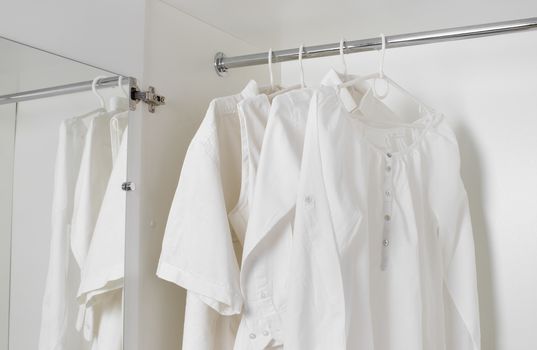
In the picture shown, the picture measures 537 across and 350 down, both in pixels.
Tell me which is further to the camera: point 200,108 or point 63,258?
point 200,108

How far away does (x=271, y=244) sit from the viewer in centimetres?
103

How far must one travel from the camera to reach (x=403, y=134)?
118 cm

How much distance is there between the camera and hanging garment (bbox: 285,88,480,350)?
3.06 ft

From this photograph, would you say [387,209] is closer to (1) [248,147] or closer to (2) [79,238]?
(1) [248,147]

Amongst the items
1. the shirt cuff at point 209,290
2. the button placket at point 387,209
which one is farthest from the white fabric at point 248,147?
the button placket at point 387,209

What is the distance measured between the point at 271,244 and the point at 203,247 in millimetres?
128

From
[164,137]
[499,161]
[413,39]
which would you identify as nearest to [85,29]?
[164,137]

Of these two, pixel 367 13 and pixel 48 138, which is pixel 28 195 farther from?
pixel 367 13

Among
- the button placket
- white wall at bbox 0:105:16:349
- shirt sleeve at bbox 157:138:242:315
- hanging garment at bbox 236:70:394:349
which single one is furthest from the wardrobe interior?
the button placket

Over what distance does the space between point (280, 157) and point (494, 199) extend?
0.74 m

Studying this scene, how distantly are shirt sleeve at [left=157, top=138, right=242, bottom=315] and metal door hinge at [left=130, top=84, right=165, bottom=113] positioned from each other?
0.15 m

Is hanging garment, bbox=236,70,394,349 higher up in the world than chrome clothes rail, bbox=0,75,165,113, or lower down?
lower down

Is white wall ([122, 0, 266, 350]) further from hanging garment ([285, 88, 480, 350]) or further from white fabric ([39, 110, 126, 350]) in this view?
hanging garment ([285, 88, 480, 350])

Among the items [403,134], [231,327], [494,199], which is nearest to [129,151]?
[231,327]
